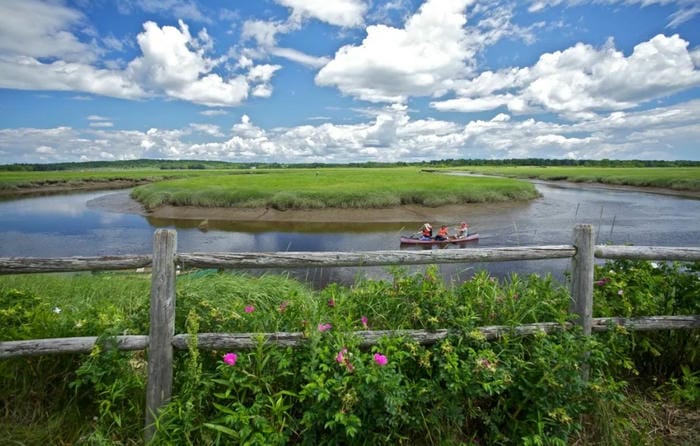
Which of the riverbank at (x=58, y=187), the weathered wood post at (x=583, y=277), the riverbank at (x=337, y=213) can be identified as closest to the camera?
the weathered wood post at (x=583, y=277)

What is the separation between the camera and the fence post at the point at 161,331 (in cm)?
367

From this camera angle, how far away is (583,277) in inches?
165

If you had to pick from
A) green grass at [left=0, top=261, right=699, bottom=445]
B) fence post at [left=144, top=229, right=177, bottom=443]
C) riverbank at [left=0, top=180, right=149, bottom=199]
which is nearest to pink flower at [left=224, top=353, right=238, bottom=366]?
green grass at [left=0, top=261, right=699, bottom=445]

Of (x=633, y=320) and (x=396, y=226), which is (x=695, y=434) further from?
(x=396, y=226)

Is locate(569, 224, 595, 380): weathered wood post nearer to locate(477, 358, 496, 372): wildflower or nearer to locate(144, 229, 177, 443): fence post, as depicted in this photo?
locate(477, 358, 496, 372): wildflower

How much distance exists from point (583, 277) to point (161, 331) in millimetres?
4131

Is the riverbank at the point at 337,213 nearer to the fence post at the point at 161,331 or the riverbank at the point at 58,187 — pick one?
the fence post at the point at 161,331

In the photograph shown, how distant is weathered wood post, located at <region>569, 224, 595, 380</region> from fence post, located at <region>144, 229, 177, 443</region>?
3.96 meters

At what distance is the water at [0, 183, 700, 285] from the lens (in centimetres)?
2052

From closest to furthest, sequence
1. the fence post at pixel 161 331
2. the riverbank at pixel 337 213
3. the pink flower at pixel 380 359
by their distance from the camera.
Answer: the pink flower at pixel 380 359 → the fence post at pixel 161 331 → the riverbank at pixel 337 213

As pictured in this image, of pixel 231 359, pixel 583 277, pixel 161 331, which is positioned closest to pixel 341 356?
pixel 231 359

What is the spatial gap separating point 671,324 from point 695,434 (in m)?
1.06

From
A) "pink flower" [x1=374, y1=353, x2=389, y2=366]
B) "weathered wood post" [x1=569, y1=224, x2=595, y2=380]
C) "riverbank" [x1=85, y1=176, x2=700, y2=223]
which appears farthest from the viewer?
"riverbank" [x1=85, y1=176, x2=700, y2=223]

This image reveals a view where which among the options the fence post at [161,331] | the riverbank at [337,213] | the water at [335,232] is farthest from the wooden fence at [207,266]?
the riverbank at [337,213]
